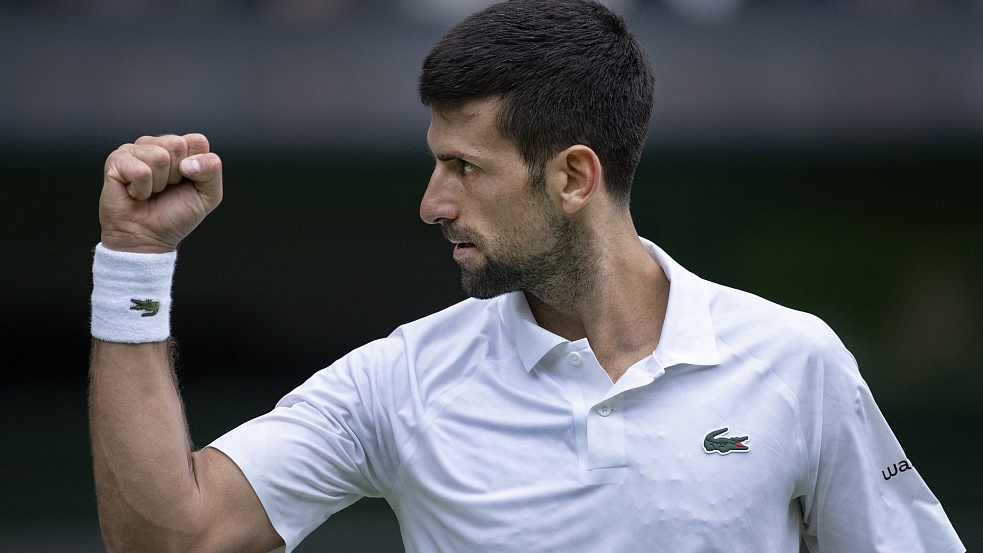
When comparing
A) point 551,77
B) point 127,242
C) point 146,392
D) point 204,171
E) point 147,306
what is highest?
point 551,77

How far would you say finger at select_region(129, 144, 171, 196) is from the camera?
5.69ft

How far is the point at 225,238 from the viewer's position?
19.3ft

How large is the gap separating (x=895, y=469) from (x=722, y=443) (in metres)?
0.35

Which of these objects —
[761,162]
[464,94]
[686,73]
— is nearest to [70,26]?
[686,73]

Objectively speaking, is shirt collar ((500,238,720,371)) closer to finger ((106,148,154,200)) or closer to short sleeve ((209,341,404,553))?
short sleeve ((209,341,404,553))

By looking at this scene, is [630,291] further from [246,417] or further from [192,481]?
[246,417]

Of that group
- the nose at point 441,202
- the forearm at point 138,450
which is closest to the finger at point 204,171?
the forearm at point 138,450

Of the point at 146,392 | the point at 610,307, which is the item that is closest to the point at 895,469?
the point at 610,307

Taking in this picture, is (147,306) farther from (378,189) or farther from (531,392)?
(378,189)

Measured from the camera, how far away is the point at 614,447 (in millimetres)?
1909

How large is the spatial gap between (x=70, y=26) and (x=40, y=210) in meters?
1.05

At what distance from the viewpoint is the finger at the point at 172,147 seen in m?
1.75

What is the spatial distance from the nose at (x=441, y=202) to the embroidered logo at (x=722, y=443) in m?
0.63

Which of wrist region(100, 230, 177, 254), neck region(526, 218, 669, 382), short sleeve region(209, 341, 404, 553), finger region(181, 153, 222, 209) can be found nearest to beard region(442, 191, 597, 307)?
neck region(526, 218, 669, 382)
